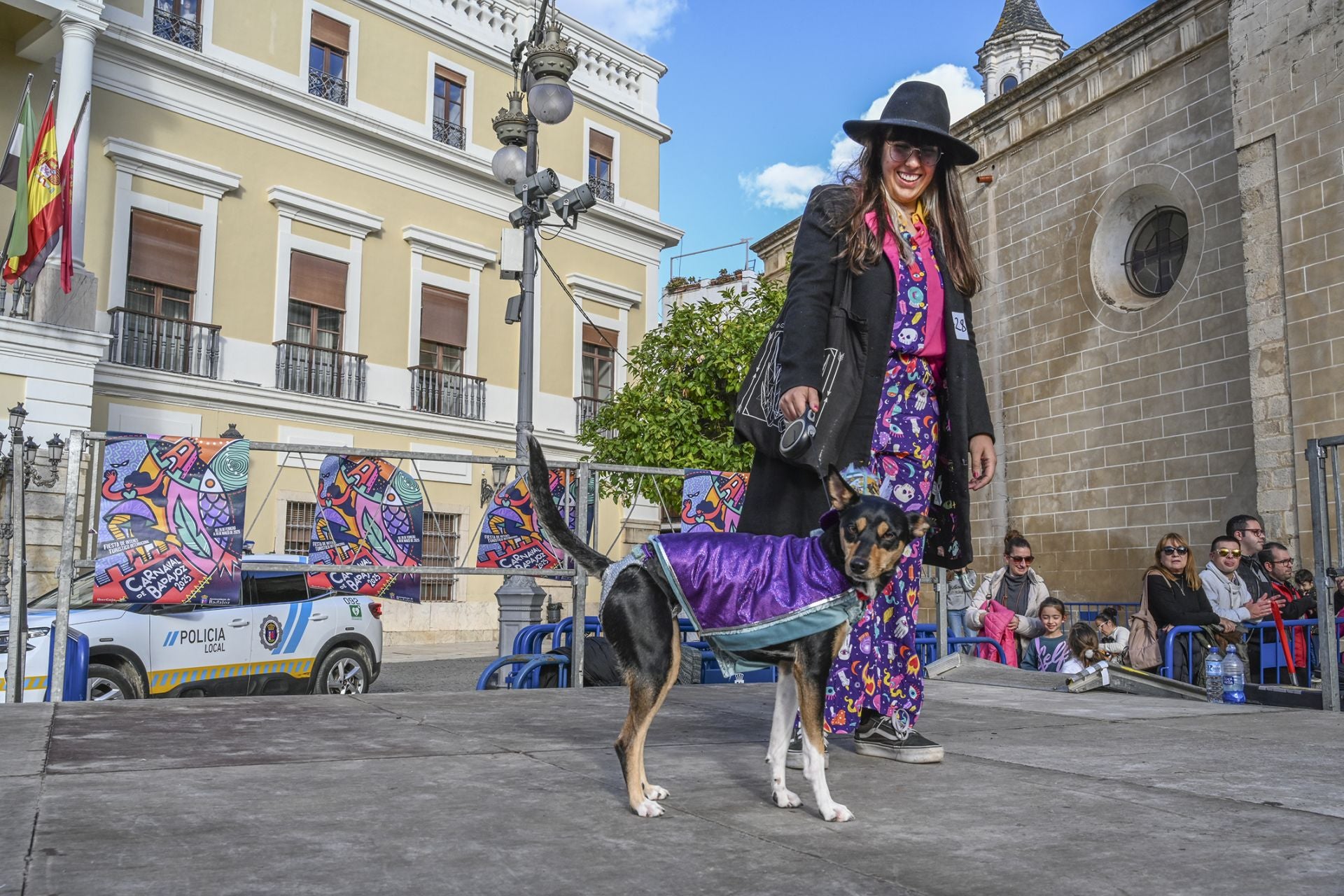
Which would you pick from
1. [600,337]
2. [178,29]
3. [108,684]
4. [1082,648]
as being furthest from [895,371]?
[600,337]

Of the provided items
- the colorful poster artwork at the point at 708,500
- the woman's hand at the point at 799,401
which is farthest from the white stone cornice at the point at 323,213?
the woman's hand at the point at 799,401

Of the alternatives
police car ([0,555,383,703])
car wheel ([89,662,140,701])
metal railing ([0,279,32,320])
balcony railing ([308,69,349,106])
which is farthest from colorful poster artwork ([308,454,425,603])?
balcony railing ([308,69,349,106])

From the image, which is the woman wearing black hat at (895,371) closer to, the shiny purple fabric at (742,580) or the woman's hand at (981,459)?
the woman's hand at (981,459)

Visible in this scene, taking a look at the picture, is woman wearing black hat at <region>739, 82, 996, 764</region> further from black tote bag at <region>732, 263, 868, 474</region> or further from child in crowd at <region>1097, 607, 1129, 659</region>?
child in crowd at <region>1097, 607, 1129, 659</region>

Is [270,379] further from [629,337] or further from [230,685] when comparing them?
[230,685]

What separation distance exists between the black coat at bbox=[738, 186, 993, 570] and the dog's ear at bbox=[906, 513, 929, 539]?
0.68m

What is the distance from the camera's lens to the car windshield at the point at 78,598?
6.96 m

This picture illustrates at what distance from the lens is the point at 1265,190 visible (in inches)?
483

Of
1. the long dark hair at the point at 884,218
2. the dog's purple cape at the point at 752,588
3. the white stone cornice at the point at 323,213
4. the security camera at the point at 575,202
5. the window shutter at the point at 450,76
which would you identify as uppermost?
the window shutter at the point at 450,76

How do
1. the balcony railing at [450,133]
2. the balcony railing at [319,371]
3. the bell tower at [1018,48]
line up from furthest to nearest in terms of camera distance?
the bell tower at [1018,48]
the balcony railing at [450,133]
the balcony railing at [319,371]

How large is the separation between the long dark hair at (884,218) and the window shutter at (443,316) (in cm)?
1943

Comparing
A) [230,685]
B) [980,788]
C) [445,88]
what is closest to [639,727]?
[980,788]

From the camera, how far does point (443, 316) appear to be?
2275 centimetres

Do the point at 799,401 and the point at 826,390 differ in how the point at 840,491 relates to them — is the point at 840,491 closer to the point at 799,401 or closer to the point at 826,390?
the point at 799,401
